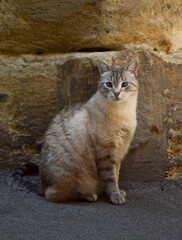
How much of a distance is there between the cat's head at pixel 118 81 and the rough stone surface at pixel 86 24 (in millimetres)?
389

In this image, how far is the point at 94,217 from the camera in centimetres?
240

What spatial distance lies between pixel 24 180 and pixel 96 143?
0.89 meters

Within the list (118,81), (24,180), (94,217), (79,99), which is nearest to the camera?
(94,217)

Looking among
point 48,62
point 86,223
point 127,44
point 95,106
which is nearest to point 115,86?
point 95,106

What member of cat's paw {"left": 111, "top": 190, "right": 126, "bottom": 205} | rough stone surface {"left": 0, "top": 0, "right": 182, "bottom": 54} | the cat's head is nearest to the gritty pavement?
cat's paw {"left": 111, "top": 190, "right": 126, "bottom": 205}

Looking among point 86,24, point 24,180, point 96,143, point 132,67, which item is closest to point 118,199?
point 96,143

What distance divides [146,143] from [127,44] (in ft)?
3.55

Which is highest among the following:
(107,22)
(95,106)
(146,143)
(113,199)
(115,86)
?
(107,22)

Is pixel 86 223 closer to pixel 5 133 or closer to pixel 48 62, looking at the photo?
pixel 5 133

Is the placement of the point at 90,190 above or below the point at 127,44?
below

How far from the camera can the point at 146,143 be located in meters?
3.19

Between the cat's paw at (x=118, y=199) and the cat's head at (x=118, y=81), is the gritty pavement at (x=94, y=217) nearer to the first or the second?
the cat's paw at (x=118, y=199)

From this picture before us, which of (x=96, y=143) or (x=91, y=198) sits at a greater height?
(x=96, y=143)

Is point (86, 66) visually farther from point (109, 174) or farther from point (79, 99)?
point (109, 174)
